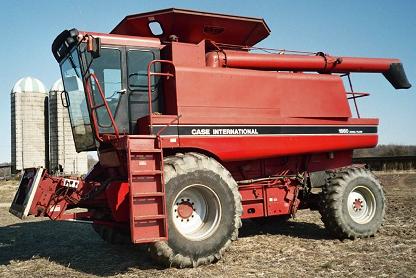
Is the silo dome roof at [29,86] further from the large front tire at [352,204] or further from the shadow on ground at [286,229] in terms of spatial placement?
the large front tire at [352,204]

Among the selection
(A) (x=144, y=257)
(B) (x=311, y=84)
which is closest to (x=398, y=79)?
(B) (x=311, y=84)

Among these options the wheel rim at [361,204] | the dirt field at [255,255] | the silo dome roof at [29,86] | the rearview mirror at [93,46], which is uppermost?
the silo dome roof at [29,86]

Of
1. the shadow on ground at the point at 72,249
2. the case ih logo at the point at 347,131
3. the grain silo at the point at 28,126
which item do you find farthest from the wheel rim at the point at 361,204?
the grain silo at the point at 28,126

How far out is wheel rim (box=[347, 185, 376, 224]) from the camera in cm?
809

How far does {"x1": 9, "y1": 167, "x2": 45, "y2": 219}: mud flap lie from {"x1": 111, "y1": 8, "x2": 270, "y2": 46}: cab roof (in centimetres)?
289

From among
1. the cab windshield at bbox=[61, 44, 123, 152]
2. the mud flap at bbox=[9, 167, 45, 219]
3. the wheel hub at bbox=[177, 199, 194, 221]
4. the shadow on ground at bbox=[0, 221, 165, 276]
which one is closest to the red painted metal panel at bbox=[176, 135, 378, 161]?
the wheel hub at bbox=[177, 199, 194, 221]

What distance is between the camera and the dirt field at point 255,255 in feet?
18.6

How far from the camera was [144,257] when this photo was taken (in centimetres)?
672

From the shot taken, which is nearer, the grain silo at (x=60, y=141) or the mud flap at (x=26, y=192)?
the mud flap at (x=26, y=192)

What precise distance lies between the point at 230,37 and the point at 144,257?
4322 mm

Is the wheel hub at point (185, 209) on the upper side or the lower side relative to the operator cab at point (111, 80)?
lower

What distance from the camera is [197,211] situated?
6.48 meters

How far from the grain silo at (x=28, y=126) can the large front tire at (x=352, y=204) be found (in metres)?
20.4

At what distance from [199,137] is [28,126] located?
21197 millimetres
